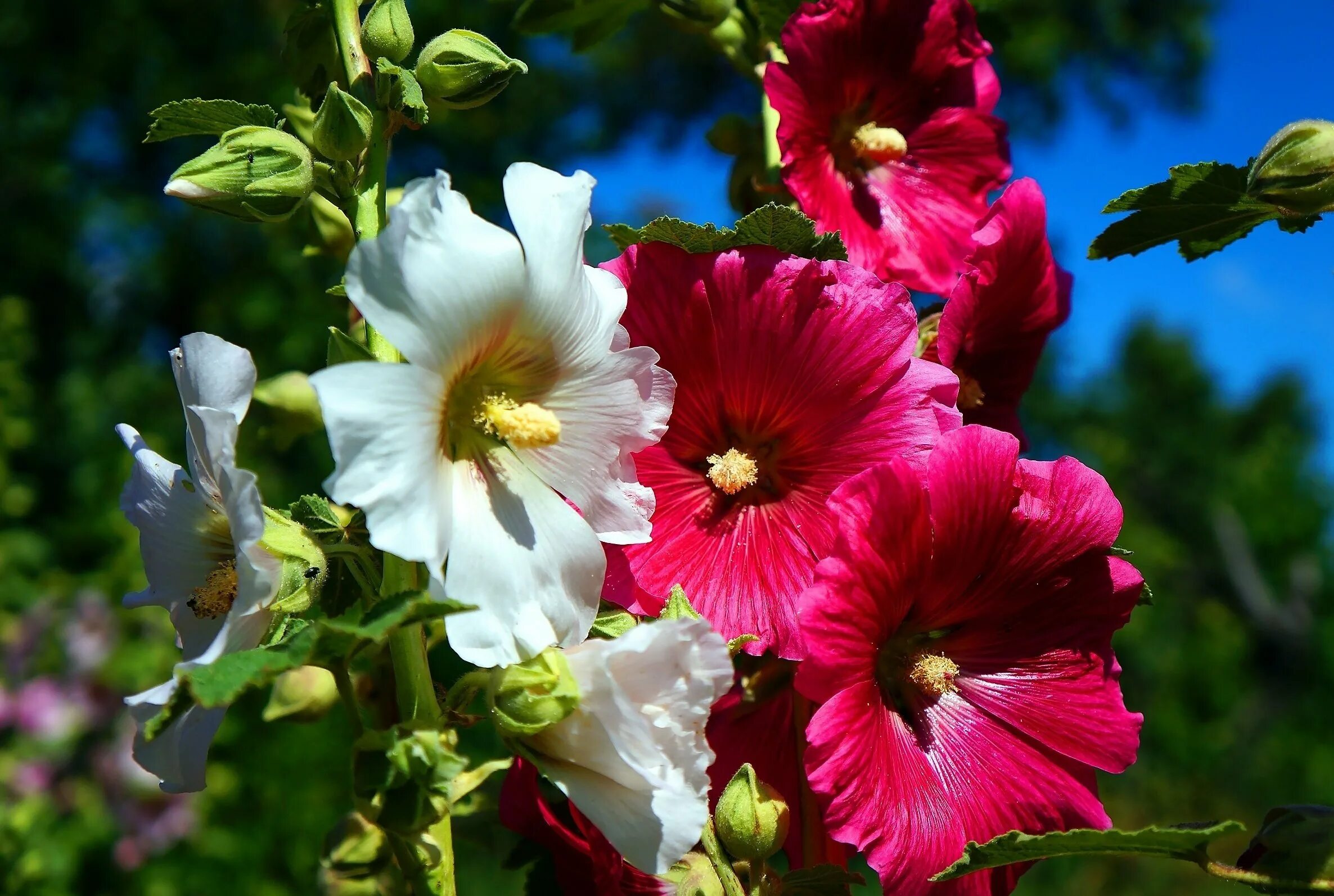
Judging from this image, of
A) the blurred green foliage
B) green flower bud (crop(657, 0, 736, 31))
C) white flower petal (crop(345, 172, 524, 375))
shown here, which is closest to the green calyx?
white flower petal (crop(345, 172, 524, 375))

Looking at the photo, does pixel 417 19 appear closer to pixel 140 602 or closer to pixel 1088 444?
pixel 140 602

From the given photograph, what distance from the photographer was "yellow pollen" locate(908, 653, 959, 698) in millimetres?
646

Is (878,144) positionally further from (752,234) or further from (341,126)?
(341,126)

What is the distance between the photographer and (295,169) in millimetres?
543

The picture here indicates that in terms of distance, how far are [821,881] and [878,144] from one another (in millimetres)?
479

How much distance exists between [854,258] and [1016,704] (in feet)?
0.95

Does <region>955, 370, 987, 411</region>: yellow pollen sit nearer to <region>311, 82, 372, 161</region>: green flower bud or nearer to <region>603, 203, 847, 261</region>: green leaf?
<region>603, 203, 847, 261</region>: green leaf

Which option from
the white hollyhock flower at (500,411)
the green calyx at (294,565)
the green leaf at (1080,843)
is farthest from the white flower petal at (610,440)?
the green leaf at (1080,843)

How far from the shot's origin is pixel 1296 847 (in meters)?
0.56

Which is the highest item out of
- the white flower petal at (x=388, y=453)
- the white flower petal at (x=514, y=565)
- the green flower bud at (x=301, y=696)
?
the white flower petal at (x=388, y=453)

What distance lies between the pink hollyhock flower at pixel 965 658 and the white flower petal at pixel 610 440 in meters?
0.10

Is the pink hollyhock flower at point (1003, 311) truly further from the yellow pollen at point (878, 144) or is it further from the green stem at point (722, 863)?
the green stem at point (722, 863)

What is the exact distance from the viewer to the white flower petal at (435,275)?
1.52ft

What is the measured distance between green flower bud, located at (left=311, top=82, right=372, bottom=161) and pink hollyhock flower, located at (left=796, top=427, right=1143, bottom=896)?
11.5 inches
